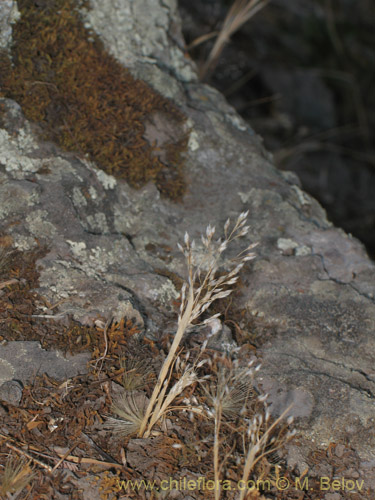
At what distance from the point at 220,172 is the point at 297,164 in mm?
4912

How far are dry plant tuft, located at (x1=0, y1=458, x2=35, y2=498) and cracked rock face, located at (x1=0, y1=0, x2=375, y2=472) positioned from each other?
82cm

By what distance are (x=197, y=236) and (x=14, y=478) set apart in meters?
1.84

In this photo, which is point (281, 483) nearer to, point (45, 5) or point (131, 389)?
point (131, 389)

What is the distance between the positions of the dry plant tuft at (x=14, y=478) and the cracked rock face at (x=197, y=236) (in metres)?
0.82

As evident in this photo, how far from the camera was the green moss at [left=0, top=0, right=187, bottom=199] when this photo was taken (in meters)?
3.31

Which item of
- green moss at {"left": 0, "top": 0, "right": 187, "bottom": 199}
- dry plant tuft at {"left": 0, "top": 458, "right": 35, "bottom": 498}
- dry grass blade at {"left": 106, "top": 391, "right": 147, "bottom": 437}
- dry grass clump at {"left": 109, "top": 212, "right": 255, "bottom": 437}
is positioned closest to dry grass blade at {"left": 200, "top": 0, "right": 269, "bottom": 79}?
green moss at {"left": 0, "top": 0, "right": 187, "bottom": 199}

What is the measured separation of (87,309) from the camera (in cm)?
276

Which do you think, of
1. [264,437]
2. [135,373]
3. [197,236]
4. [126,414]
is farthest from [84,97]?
[264,437]

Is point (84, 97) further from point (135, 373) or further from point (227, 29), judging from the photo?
point (227, 29)

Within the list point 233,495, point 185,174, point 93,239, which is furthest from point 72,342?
point 185,174

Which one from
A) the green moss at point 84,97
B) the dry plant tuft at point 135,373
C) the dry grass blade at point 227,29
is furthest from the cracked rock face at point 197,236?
the dry grass blade at point 227,29

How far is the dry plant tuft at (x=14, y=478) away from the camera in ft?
6.93

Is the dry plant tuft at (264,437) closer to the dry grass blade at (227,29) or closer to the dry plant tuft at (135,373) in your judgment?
the dry plant tuft at (135,373)

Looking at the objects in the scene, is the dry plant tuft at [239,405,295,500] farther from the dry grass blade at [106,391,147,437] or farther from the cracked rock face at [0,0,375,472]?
the dry grass blade at [106,391,147,437]
